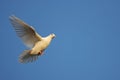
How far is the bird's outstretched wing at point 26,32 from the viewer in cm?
126

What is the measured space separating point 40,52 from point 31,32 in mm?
91

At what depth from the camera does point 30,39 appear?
1317mm

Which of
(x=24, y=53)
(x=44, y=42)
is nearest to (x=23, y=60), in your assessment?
(x=24, y=53)

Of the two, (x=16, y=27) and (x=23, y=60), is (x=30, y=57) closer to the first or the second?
(x=23, y=60)

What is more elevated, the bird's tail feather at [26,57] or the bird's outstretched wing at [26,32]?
the bird's outstretched wing at [26,32]

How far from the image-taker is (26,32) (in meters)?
1.30

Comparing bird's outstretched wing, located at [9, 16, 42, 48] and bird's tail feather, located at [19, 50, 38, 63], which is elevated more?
bird's outstretched wing, located at [9, 16, 42, 48]

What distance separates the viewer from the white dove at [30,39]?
1254mm

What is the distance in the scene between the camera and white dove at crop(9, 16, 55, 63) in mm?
1254

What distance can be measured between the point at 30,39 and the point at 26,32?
4 centimetres

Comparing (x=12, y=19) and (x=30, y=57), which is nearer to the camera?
(x=12, y=19)

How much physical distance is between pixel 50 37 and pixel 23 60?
0.49 feet

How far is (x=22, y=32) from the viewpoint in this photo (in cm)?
129

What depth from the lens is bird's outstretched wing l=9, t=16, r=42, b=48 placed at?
4.12 ft
